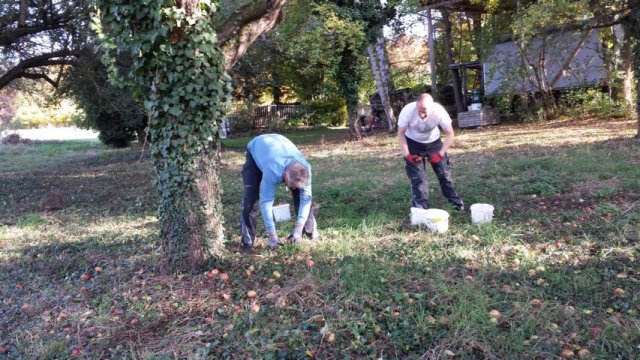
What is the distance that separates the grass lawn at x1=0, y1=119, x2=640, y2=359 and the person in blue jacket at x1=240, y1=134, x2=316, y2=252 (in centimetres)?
21

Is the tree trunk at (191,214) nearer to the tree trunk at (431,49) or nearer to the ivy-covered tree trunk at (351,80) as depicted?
the ivy-covered tree trunk at (351,80)

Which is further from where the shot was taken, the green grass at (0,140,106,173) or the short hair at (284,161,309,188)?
the green grass at (0,140,106,173)

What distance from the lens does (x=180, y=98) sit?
14.4 feet

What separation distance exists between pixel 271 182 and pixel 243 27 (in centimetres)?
162

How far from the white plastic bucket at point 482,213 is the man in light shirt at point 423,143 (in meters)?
0.57

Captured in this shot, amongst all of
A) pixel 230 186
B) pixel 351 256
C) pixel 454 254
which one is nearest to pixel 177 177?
pixel 351 256

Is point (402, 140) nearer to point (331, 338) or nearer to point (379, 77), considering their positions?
point (331, 338)

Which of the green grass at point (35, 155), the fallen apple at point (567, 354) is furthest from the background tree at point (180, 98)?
the green grass at point (35, 155)

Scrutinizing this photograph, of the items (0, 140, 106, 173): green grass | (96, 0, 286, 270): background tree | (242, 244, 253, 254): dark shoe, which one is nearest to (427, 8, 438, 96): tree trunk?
(0, 140, 106, 173): green grass

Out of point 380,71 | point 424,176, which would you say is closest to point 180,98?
point 424,176

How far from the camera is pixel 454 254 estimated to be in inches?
183

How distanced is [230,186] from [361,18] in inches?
Answer: 367

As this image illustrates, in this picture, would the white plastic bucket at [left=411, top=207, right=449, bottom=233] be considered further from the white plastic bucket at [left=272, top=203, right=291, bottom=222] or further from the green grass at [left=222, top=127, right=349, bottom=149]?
the green grass at [left=222, top=127, right=349, bottom=149]

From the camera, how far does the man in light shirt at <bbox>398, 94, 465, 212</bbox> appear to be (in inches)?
229
